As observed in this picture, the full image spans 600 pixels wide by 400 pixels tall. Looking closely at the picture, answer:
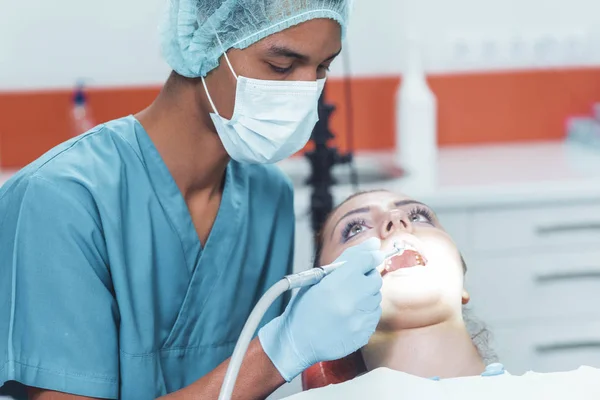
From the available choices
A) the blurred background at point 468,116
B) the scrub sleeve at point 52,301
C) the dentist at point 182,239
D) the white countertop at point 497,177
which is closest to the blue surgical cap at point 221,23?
the dentist at point 182,239

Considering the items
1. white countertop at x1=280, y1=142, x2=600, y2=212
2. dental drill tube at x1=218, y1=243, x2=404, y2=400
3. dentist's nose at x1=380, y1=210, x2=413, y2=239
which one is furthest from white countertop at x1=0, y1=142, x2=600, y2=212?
dental drill tube at x1=218, y1=243, x2=404, y2=400

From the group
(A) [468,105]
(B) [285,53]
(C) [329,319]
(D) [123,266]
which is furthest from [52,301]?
(A) [468,105]

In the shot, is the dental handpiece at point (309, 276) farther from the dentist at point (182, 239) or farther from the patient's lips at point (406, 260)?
the patient's lips at point (406, 260)

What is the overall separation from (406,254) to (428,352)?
0.58 ft

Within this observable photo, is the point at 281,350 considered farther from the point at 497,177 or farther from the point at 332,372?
the point at 497,177

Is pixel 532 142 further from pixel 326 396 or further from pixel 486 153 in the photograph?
pixel 326 396

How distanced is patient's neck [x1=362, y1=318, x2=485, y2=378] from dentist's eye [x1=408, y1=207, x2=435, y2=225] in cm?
23

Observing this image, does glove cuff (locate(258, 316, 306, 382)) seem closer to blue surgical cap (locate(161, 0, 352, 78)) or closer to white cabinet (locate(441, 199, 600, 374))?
blue surgical cap (locate(161, 0, 352, 78))

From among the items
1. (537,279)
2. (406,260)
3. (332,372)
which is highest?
(406,260)

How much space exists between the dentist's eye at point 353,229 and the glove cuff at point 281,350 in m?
0.38

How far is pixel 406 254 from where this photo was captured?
4.87 feet

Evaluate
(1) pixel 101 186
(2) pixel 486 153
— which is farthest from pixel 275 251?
(2) pixel 486 153

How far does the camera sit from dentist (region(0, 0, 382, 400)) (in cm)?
124

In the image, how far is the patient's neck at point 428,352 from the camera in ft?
4.75
